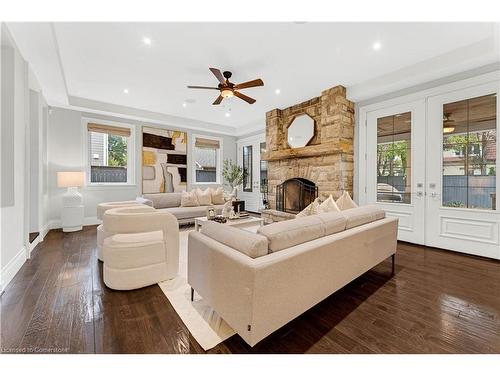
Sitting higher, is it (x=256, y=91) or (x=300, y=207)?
(x=256, y=91)

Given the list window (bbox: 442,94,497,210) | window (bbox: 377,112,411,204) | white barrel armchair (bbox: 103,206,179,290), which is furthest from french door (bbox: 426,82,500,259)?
white barrel armchair (bbox: 103,206,179,290)

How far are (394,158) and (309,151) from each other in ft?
5.06

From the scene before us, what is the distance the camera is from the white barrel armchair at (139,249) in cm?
212

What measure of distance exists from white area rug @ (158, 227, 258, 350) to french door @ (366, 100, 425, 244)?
3.69m

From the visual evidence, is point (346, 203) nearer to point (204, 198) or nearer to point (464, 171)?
point (464, 171)

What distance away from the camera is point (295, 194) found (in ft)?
17.5

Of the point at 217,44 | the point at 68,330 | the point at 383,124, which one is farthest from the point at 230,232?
the point at 383,124

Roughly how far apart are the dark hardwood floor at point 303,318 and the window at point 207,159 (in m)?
4.61

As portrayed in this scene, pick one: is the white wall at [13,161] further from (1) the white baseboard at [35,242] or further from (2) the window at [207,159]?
(2) the window at [207,159]

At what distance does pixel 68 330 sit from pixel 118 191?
4528 millimetres

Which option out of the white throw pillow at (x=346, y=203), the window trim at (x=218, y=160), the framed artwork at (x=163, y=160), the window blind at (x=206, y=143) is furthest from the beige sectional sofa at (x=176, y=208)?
the white throw pillow at (x=346, y=203)

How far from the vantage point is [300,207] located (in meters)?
5.20

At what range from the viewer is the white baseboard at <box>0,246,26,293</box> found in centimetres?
221
